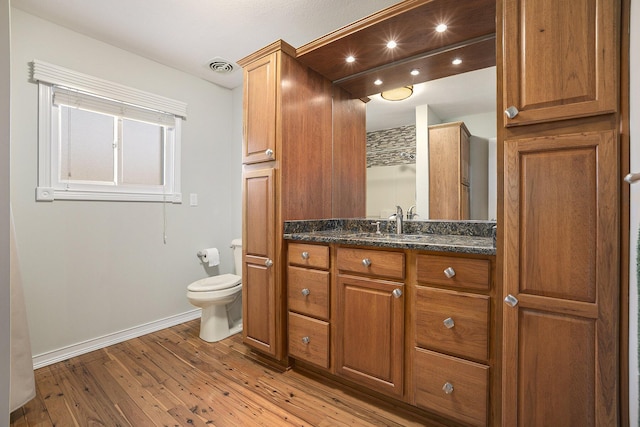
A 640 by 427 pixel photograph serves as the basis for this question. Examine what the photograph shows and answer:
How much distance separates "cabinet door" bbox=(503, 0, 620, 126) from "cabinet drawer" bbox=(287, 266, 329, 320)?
126 cm

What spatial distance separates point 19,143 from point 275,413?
238cm

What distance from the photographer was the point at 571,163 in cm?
108

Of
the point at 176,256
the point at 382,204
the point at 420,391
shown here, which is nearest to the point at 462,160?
the point at 382,204

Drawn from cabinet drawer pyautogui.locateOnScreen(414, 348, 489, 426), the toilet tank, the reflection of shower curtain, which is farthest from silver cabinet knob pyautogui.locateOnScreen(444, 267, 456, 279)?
the reflection of shower curtain

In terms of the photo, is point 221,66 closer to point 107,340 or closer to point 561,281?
point 107,340

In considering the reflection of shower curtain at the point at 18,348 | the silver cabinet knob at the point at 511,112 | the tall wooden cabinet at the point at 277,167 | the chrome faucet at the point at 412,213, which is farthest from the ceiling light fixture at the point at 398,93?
the reflection of shower curtain at the point at 18,348

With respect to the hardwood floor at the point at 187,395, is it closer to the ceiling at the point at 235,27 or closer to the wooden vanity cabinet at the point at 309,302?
the wooden vanity cabinet at the point at 309,302

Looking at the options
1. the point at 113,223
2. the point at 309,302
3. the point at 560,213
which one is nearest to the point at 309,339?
the point at 309,302

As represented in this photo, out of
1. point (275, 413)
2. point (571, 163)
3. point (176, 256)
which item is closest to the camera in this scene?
point (571, 163)

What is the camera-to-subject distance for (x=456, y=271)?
4.35 feet

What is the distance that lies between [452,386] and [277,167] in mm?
1536

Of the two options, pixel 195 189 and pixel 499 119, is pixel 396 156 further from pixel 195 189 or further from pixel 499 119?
pixel 195 189

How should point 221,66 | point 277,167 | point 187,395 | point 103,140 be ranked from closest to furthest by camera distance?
point 187,395 → point 277,167 → point 103,140 → point 221,66

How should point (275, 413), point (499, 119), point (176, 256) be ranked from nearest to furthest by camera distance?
1. point (499, 119)
2. point (275, 413)
3. point (176, 256)
